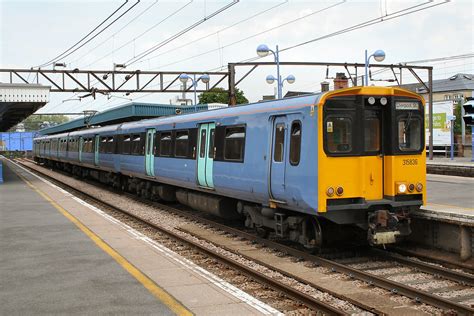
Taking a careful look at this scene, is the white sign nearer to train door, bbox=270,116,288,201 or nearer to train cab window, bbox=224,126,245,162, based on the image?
train cab window, bbox=224,126,245,162

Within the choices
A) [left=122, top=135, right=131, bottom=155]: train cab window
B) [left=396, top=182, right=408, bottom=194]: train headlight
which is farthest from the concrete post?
[left=122, top=135, right=131, bottom=155]: train cab window

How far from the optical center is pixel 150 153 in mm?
16922

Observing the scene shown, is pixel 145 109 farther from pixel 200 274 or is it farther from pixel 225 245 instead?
pixel 200 274

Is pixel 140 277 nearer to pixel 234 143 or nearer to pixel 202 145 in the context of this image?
pixel 234 143

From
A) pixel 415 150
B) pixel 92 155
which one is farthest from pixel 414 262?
pixel 92 155

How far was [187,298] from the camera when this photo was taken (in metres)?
6.31

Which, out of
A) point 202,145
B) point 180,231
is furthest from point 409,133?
point 180,231

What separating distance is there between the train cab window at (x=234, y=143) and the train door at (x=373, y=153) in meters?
2.86

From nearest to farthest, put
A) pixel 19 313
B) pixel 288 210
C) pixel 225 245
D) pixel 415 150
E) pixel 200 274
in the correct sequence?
1. pixel 19 313
2. pixel 200 274
3. pixel 415 150
4. pixel 288 210
5. pixel 225 245

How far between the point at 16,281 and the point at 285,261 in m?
4.33

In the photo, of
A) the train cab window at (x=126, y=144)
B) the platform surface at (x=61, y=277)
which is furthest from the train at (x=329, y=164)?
the train cab window at (x=126, y=144)

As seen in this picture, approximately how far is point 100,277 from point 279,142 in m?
3.95

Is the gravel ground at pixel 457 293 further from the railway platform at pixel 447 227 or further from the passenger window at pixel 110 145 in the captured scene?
the passenger window at pixel 110 145

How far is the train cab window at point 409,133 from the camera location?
901 cm
